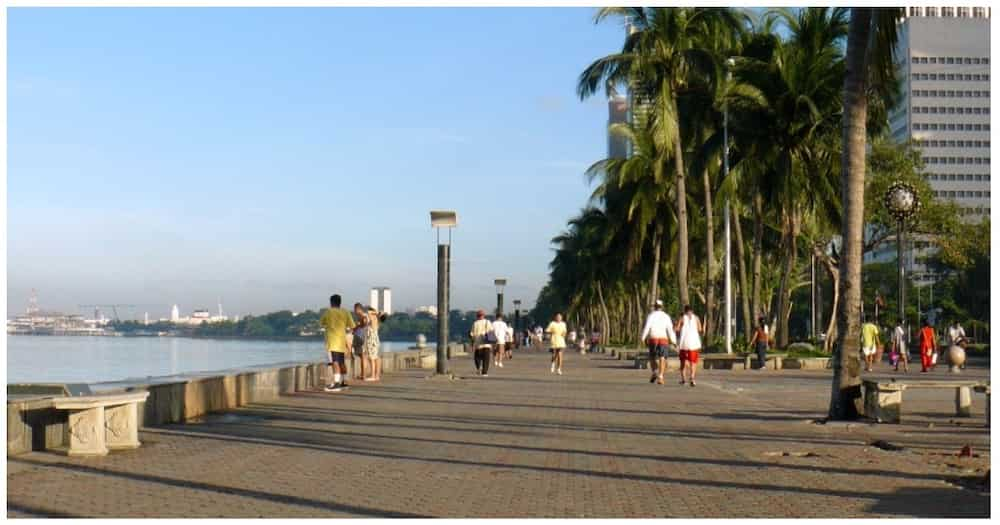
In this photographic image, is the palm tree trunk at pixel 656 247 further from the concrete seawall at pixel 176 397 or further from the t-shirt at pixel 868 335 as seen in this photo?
the concrete seawall at pixel 176 397

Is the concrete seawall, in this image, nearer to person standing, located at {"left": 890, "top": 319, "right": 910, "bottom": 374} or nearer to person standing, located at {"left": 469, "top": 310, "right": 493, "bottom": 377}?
person standing, located at {"left": 469, "top": 310, "right": 493, "bottom": 377}

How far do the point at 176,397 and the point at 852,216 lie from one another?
8871 millimetres

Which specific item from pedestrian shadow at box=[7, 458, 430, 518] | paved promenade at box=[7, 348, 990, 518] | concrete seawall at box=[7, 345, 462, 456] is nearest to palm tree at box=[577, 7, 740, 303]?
concrete seawall at box=[7, 345, 462, 456]

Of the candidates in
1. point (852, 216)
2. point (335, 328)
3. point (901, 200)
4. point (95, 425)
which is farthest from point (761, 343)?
point (95, 425)

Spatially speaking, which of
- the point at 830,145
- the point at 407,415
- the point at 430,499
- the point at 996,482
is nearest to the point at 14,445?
the point at 430,499

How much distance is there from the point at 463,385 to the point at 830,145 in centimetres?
2395

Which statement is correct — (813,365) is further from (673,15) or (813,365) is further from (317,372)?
(317,372)

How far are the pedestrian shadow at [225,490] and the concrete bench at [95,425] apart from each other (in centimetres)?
65

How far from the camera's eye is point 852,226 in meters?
17.3

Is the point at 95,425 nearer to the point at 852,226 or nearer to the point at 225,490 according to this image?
the point at 225,490

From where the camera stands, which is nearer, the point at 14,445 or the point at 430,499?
the point at 430,499

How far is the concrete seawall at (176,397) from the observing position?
13.0m

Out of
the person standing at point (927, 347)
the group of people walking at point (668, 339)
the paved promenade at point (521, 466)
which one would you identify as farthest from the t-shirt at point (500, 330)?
the paved promenade at point (521, 466)

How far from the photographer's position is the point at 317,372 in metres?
27.5
